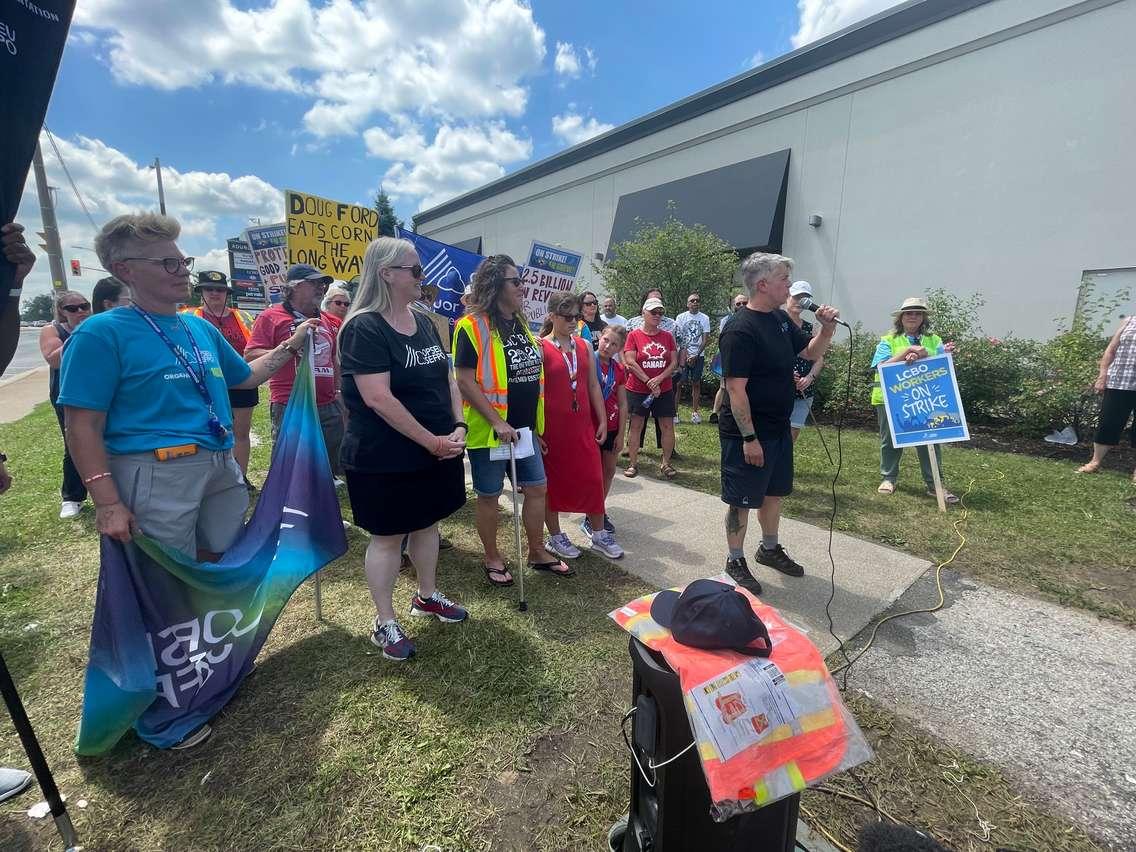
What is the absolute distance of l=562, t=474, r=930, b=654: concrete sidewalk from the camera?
3279mm

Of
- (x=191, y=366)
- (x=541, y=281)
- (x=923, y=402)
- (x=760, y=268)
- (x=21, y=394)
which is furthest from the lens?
(x=21, y=394)

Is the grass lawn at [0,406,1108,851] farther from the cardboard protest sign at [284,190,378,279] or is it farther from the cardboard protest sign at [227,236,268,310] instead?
the cardboard protest sign at [227,236,268,310]

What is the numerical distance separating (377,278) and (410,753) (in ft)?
6.80

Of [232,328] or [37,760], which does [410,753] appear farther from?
[232,328]

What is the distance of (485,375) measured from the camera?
10.4 feet

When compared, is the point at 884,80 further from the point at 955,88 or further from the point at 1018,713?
the point at 1018,713

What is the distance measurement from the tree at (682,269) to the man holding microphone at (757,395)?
899 cm

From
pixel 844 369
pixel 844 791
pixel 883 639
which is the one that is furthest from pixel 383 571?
pixel 844 369

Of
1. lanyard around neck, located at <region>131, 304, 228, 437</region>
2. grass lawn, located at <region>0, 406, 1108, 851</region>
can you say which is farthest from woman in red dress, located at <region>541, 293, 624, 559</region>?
lanyard around neck, located at <region>131, 304, 228, 437</region>

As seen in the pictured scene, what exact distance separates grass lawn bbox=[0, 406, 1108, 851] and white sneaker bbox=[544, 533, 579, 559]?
0.48 metres

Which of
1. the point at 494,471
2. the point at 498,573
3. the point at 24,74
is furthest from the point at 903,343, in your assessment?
the point at 24,74

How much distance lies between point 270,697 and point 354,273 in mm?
5204

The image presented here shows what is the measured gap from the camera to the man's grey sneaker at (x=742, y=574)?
3.47m

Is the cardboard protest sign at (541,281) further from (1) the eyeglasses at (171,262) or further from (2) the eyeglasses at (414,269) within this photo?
(1) the eyeglasses at (171,262)
